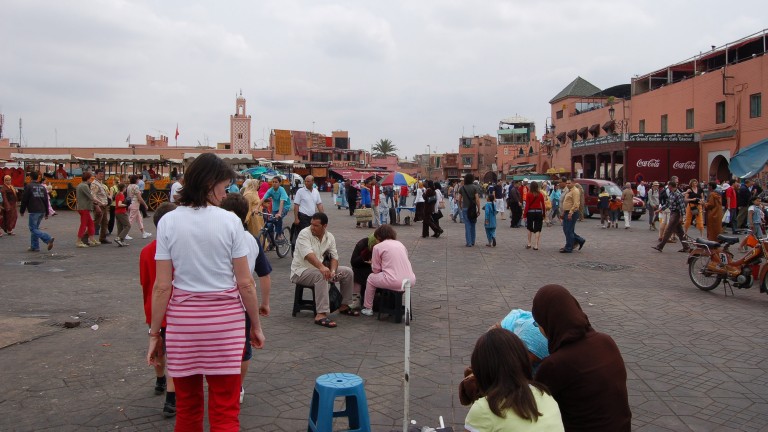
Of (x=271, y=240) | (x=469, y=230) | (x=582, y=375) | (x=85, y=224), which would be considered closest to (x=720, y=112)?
(x=469, y=230)

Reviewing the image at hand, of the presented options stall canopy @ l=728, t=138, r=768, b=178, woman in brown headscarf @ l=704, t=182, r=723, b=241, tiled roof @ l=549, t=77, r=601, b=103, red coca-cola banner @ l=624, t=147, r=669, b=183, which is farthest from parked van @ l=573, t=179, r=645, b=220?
tiled roof @ l=549, t=77, r=601, b=103

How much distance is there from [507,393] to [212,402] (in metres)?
1.57

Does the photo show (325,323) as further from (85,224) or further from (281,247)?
(85,224)

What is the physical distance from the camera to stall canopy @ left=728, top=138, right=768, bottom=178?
1234cm

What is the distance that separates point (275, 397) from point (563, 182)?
13.8m

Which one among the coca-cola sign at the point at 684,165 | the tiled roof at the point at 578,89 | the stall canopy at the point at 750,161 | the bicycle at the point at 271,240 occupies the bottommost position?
the bicycle at the point at 271,240

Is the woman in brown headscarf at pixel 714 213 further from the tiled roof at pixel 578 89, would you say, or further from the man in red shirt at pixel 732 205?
the tiled roof at pixel 578 89

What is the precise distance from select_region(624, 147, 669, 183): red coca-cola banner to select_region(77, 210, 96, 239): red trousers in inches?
1212

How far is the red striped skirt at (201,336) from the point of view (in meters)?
→ 3.16

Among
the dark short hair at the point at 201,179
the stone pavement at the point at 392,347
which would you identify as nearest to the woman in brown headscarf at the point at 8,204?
the stone pavement at the point at 392,347

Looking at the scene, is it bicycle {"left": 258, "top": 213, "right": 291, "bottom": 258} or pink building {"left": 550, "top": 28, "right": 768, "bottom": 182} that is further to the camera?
pink building {"left": 550, "top": 28, "right": 768, "bottom": 182}

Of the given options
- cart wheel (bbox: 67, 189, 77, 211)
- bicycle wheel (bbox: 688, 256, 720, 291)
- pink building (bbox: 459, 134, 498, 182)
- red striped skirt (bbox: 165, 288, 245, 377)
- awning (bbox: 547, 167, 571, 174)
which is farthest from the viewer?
pink building (bbox: 459, 134, 498, 182)

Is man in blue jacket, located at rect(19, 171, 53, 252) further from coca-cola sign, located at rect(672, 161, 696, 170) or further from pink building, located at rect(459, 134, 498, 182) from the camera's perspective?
pink building, located at rect(459, 134, 498, 182)

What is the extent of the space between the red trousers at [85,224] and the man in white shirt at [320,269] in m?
8.80
